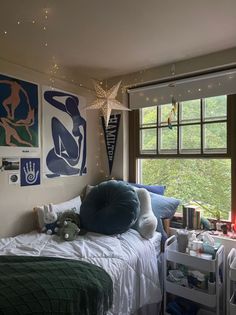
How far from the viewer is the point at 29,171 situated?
2.35m

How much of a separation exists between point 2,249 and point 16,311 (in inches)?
31.0

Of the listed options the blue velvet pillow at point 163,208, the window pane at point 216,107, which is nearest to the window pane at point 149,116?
the window pane at point 216,107

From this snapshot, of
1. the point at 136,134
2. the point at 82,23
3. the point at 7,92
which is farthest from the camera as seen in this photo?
the point at 136,134

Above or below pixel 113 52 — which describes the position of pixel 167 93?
below

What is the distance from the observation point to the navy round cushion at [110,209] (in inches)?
82.7

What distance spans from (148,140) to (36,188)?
129cm

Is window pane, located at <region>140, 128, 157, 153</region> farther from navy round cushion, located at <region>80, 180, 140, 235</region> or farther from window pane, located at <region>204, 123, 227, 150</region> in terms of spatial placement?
navy round cushion, located at <region>80, 180, 140, 235</region>

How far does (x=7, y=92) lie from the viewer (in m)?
2.18

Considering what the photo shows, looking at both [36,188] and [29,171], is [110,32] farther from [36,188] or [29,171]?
[36,188]

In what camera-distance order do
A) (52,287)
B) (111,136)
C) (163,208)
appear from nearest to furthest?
1. (52,287)
2. (163,208)
3. (111,136)

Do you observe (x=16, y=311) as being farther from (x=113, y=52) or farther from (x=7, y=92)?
(x=113, y=52)

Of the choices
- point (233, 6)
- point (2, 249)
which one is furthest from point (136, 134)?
point (2, 249)

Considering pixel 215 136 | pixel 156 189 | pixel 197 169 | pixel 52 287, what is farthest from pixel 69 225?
pixel 215 136

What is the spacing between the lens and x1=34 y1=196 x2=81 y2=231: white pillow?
7.54ft
